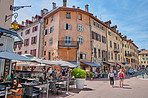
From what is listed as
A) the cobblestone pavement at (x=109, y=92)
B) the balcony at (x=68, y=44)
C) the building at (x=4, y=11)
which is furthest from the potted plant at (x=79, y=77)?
the balcony at (x=68, y=44)

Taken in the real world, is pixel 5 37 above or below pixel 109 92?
above

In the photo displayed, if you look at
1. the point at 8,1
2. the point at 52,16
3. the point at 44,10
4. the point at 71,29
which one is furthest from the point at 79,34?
the point at 8,1

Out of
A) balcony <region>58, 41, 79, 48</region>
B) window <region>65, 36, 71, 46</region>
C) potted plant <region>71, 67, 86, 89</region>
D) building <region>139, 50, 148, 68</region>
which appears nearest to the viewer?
potted plant <region>71, 67, 86, 89</region>

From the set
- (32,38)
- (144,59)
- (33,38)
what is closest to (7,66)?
(33,38)

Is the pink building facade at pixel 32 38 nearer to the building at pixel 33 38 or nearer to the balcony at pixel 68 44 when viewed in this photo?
the building at pixel 33 38

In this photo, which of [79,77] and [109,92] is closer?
[109,92]

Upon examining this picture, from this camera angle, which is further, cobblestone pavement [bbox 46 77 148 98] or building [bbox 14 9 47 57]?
building [bbox 14 9 47 57]

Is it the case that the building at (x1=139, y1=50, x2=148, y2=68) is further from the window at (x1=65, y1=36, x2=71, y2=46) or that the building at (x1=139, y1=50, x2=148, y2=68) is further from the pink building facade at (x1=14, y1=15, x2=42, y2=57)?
the pink building facade at (x1=14, y1=15, x2=42, y2=57)

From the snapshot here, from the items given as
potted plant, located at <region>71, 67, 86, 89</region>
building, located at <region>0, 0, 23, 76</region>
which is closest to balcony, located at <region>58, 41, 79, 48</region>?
building, located at <region>0, 0, 23, 76</region>

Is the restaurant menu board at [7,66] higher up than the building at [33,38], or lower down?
lower down

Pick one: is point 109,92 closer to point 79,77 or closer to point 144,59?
point 79,77

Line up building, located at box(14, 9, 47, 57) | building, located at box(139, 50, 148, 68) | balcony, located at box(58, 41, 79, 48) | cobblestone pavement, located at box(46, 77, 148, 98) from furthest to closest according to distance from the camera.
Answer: building, located at box(139, 50, 148, 68), building, located at box(14, 9, 47, 57), balcony, located at box(58, 41, 79, 48), cobblestone pavement, located at box(46, 77, 148, 98)

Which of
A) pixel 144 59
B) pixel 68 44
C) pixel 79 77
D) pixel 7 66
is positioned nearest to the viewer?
pixel 79 77

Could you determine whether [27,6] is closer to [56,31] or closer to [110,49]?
[56,31]
